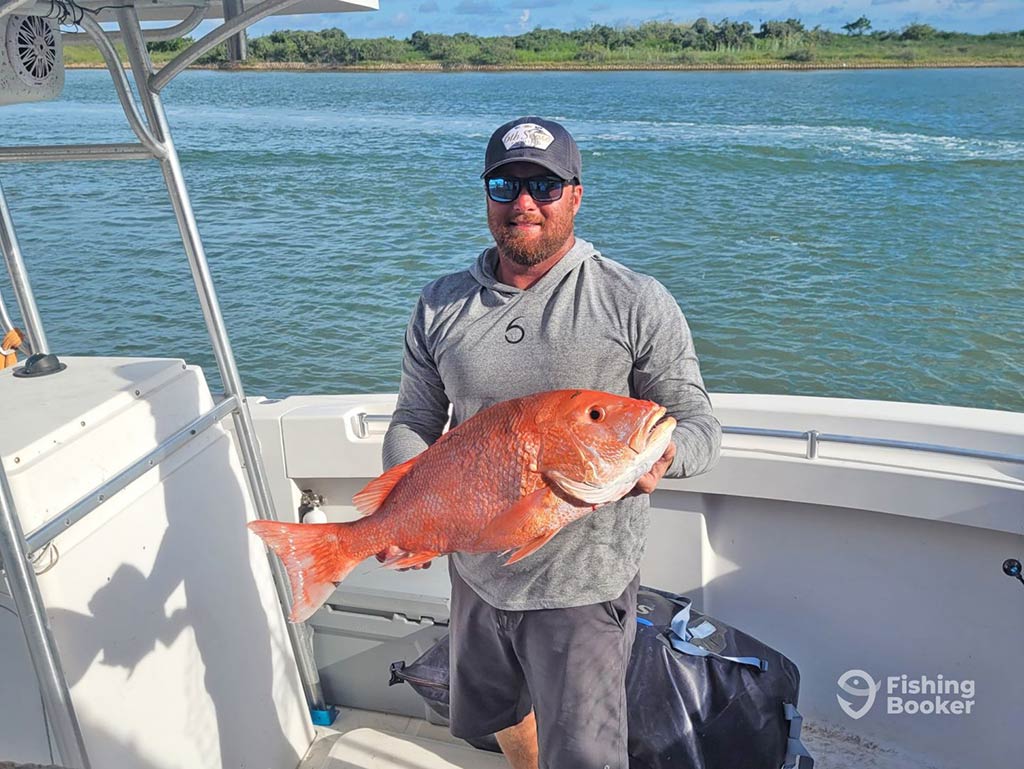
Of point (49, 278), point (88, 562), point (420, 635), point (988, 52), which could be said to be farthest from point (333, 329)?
point (988, 52)

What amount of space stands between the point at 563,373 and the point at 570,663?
0.65m

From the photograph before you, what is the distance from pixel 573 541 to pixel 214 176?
2121 centimetres

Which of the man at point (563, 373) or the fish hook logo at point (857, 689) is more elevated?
the man at point (563, 373)

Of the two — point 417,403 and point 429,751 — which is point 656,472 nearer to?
point 417,403

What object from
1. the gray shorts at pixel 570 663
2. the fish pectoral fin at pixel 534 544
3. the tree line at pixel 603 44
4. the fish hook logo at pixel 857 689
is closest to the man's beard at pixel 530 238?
the fish pectoral fin at pixel 534 544

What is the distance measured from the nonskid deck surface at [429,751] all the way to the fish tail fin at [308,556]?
1280 mm

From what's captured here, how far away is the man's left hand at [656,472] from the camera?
68.1 inches

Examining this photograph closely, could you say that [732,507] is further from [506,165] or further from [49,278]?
[49,278]

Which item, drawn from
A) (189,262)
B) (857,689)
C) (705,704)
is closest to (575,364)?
(705,704)

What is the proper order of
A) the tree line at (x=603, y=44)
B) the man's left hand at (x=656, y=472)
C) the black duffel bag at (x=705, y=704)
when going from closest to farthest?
the man's left hand at (x=656, y=472) → the black duffel bag at (x=705, y=704) → the tree line at (x=603, y=44)

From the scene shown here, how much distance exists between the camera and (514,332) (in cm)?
206

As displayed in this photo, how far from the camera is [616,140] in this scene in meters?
27.4

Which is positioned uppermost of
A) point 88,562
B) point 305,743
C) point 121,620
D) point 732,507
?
point 88,562

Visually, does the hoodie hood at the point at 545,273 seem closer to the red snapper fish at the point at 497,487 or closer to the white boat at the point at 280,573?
the red snapper fish at the point at 497,487
